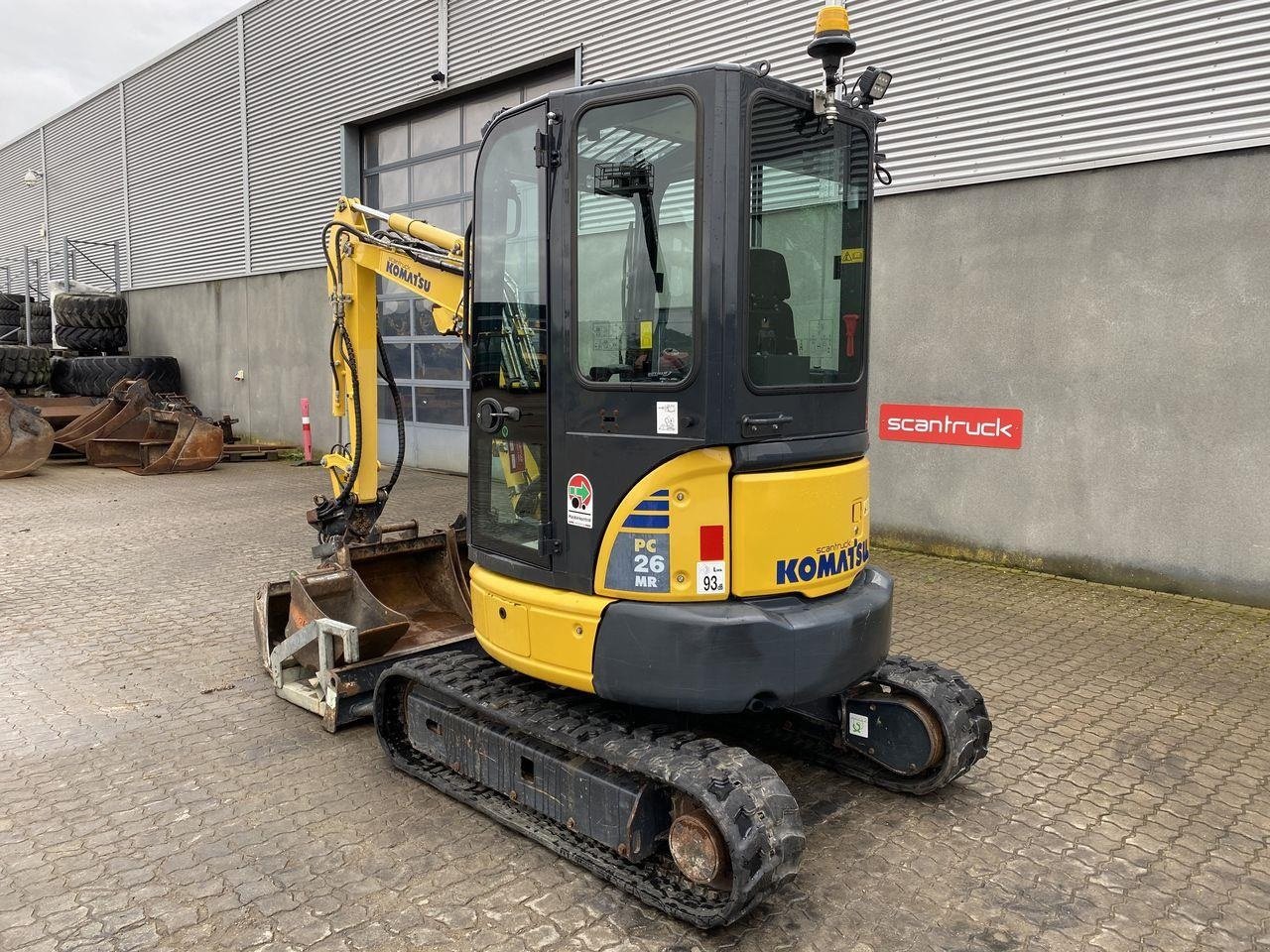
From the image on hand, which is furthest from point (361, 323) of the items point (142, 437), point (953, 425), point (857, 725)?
point (142, 437)

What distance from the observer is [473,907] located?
3.27 meters

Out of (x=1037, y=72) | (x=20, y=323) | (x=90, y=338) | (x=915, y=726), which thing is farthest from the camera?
(x=20, y=323)

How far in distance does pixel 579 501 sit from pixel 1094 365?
5.80 m

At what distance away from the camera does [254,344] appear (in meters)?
18.1

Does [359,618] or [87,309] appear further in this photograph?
[87,309]

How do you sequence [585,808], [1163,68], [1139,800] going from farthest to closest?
[1163,68] < [1139,800] < [585,808]

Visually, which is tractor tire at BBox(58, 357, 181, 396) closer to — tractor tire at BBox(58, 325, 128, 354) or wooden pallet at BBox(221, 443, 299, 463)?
tractor tire at BBox(58, 325, 128, 354)

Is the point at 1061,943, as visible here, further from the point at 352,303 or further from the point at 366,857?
→ the point at 352,303

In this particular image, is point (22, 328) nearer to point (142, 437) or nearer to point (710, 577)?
point (142, 437)

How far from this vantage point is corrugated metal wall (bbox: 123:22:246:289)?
61.2ft

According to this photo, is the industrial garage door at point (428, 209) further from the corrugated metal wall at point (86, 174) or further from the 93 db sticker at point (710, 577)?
the corrugated metal wall at point (86, 174)

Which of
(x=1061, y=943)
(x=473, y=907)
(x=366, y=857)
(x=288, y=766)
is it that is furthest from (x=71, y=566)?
(x=1061, y=943)

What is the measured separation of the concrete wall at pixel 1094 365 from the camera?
6.96m

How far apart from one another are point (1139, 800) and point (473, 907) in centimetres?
290
